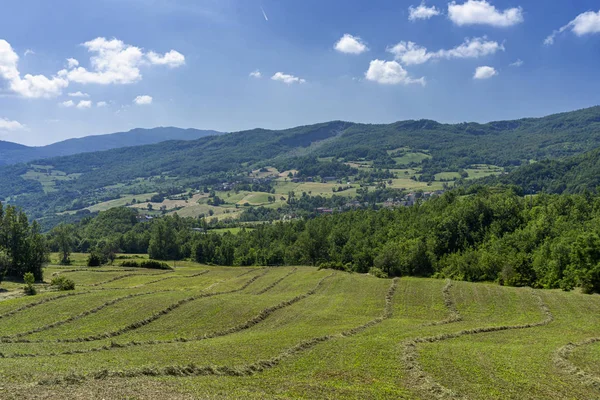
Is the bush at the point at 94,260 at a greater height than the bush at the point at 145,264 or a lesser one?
greater

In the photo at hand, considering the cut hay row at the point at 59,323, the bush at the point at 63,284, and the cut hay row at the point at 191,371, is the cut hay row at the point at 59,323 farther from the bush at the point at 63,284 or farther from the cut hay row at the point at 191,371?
the bush at the point at 63,284

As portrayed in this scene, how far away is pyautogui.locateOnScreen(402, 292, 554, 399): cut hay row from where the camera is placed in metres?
25.2

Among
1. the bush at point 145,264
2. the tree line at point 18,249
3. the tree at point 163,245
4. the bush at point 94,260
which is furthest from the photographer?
the tree at point 163,245

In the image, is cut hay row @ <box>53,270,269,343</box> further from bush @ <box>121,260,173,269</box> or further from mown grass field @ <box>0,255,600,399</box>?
bush @ <box>121,260,173,269</box>

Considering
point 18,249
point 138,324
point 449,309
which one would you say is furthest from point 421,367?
point 18,249

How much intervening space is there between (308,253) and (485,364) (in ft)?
388

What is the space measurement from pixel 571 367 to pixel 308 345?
19918mm

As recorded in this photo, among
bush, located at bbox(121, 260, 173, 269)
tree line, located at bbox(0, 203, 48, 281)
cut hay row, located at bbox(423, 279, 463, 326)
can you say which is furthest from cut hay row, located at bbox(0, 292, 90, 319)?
bush, located at bbox(121, 260, 173, 269)

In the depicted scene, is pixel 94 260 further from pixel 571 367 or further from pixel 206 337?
pixel 571 367

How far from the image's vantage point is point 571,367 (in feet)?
99.9

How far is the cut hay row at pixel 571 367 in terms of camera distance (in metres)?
27.8

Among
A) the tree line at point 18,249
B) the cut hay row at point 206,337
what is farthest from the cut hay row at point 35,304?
the tree line at point 18,249

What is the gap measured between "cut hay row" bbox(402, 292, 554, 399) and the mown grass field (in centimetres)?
13

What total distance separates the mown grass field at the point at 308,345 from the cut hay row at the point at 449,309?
18cm
